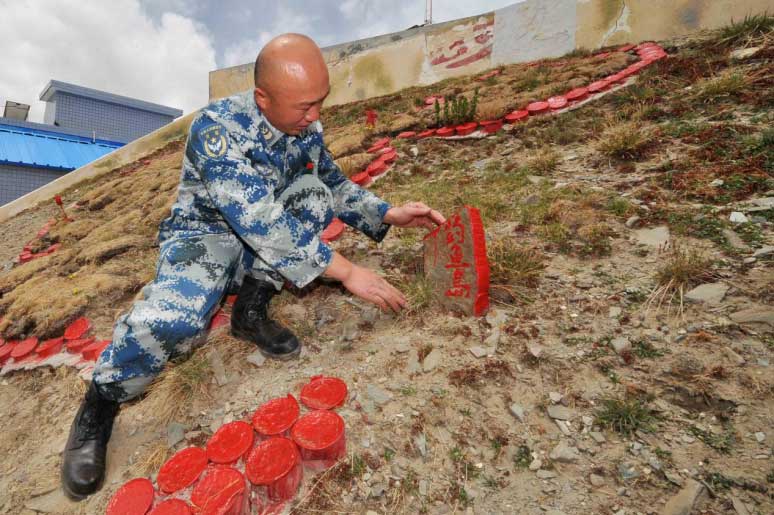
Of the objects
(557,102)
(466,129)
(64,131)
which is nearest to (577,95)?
(557,102)

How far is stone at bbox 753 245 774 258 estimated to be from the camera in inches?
84.7

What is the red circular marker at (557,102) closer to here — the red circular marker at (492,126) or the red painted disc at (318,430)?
the red circular marker at (492,126)

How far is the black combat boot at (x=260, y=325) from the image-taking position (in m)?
2.20

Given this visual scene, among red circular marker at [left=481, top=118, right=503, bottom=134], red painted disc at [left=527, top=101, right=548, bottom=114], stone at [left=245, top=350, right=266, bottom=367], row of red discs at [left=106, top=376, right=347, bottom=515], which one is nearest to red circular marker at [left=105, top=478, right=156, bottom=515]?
row of red discs at [left=106, top=376, right=347, bottom=515]

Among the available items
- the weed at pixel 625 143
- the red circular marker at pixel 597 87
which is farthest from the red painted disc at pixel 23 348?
the red circular marker at pixel 597 87

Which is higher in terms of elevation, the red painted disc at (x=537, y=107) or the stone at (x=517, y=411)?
the red painted disc at (x=537, y=107)

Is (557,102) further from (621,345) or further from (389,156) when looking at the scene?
(621,345)

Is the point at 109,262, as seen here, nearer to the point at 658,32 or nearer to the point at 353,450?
the point at 353,450

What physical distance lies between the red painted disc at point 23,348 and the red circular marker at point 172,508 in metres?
2.58

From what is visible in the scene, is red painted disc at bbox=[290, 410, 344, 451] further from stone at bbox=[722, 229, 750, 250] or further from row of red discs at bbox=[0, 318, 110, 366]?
stone at bbox=[722, 229, 750, 250]

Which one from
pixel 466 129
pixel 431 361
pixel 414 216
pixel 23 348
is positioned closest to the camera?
pixel 431 361

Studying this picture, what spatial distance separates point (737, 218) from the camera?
246 cm

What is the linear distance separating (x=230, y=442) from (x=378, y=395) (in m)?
0.67

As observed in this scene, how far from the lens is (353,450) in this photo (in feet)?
5.24
